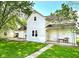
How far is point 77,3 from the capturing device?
5.50 metres

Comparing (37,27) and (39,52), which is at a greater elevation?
(37,27)

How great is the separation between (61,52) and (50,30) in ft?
2.56

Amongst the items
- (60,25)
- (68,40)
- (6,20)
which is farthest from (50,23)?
(6,20)

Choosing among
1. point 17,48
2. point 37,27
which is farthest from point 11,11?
point 17,48

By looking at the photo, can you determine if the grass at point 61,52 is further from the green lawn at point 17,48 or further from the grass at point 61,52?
the green lawn at point 17,48

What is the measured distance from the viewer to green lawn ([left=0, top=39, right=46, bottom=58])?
5355 mm

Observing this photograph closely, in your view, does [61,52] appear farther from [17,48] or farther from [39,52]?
[17,48]

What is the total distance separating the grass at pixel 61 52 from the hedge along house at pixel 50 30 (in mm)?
145

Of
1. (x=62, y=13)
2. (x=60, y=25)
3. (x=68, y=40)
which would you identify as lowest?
(x=68, y=40)

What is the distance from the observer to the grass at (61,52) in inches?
210

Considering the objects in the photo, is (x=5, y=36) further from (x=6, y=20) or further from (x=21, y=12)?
(x=21, y=12)

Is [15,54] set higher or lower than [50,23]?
lower

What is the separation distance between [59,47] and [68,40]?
0.33m

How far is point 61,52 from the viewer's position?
5.43m
